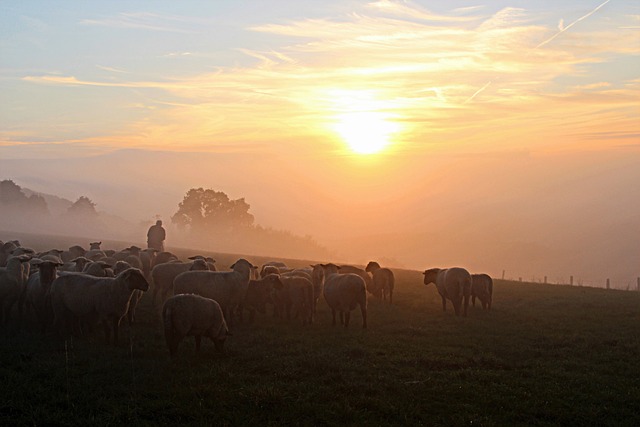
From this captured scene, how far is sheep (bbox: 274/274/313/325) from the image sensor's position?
756 inches

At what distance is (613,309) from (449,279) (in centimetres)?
729

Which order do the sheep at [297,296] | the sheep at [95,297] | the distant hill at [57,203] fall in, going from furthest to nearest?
the distant hill at [57,203] < the sheep at [297,296] < the sheep at [95,297]

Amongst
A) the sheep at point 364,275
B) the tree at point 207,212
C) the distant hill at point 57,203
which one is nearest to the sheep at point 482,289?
the sheep at point 364,275

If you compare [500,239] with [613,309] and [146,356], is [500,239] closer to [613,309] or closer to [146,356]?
[613,309]

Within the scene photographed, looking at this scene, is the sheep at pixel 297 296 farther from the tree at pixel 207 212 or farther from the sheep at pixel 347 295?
the tree at pixel 207 212

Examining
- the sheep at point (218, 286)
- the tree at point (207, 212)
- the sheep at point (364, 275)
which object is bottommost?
the sheep at point (218, 286)

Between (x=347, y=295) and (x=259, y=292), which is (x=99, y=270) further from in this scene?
(x=347, y=295)

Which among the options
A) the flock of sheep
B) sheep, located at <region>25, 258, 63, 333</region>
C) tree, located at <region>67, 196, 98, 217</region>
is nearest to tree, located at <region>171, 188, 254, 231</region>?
tree, located at <region>67, 196, 98, 217</region>

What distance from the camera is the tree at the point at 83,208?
4586 inches

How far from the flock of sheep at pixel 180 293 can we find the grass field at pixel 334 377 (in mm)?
675

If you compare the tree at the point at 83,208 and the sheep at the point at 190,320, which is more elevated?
the tree at the point at 83,208

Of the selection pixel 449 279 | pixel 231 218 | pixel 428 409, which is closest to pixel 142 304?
pixel 449 279

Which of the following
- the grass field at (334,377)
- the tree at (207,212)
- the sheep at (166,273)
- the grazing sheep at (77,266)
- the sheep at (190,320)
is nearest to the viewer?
the grass field at (334,377)

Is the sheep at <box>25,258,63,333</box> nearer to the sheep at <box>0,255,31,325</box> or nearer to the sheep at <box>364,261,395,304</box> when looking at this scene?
the sheep at <box>0,255,31,325</box>
